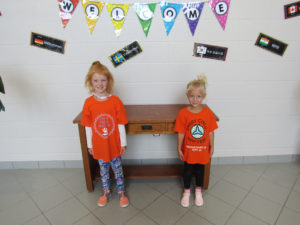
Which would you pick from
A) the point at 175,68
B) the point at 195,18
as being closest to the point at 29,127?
the point at 175,68

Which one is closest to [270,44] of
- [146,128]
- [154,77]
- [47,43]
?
[154,77]

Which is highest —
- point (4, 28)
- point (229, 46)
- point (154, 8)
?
point (154, 8)

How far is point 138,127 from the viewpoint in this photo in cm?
174

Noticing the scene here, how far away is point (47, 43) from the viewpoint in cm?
192

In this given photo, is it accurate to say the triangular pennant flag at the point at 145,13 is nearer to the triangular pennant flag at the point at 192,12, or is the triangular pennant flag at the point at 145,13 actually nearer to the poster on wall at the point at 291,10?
the triangular pennant flag at the point at 192,12

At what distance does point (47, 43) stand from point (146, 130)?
124cm

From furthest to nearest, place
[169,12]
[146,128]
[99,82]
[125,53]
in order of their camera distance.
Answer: [125,53] < [169,12] < [146,128] < [99,82]

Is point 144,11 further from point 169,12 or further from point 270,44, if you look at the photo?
point 270,44

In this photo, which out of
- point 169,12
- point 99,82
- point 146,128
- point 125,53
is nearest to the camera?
point 99,82

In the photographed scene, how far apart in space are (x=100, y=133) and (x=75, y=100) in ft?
2.30

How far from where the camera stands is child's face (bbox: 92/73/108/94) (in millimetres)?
1513

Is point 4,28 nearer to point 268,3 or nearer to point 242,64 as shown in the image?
point 242,64

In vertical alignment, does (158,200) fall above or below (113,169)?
below

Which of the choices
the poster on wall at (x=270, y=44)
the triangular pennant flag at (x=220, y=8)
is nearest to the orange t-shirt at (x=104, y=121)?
the triangular pennant flag at (x=220, y=8)
